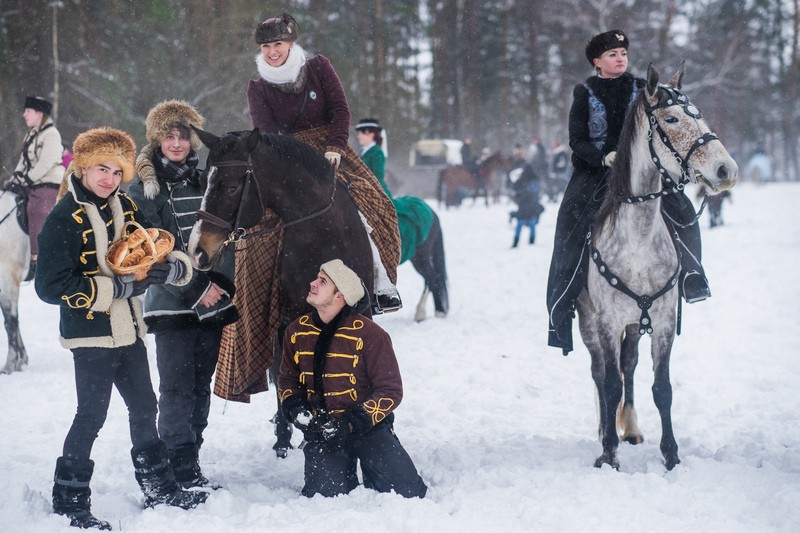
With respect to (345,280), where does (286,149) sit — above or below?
above

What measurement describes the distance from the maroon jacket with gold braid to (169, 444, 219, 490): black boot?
2.08 ft

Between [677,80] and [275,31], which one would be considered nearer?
[677,80]

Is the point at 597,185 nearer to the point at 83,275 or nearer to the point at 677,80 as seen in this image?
the point at 677,80

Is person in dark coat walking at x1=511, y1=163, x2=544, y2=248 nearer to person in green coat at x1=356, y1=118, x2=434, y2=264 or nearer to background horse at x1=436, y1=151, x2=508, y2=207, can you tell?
person in green coat at x1=356, y1=118, x2=434, y2=264

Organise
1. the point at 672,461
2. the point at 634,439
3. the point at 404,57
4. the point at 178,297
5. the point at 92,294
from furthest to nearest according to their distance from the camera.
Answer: the point at 404,57
the point at 634,439
the point at 672,461
the point at 178,297
the point at 92,294

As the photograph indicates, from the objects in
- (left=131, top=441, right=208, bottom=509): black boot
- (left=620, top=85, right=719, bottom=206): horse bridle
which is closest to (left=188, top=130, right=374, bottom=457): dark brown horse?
(left=131, top=441, right=208, bottom=509): black boot

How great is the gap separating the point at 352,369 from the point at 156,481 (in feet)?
3.73

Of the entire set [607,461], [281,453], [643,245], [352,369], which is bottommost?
[281,453]

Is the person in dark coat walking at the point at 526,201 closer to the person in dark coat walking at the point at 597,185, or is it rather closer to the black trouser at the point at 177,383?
the person in dark coat walking at the point at 597,185

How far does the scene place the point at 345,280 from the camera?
420 centimetres

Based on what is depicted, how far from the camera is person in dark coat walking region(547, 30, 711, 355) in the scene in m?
4.89

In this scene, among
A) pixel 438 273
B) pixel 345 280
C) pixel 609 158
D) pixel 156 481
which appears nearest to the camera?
pixel 156 481

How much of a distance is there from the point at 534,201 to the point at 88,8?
385 inches

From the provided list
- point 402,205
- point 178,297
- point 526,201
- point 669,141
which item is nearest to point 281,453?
point 178,297
